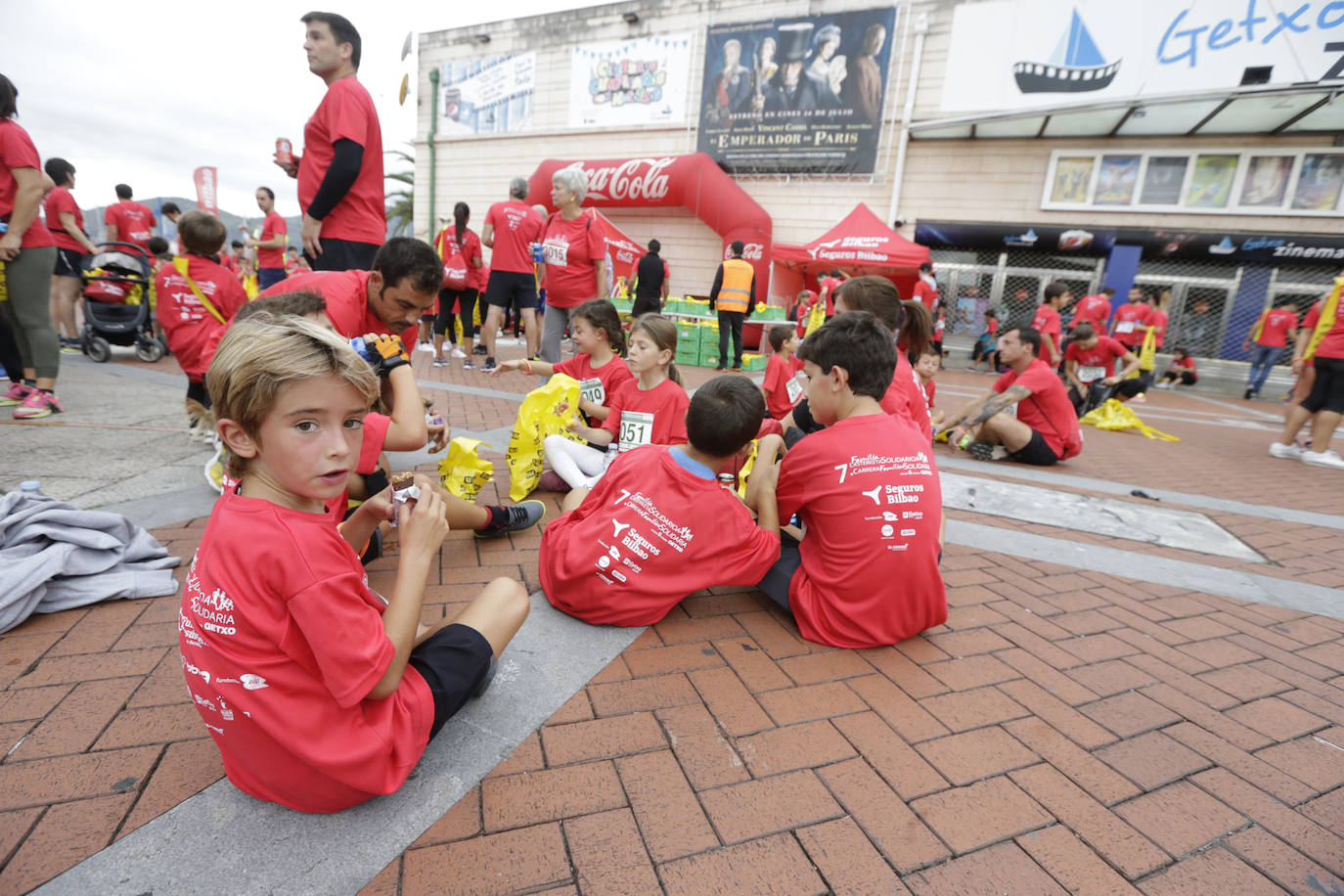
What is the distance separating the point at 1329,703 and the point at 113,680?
3.70 meters

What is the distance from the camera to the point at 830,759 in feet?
5.19

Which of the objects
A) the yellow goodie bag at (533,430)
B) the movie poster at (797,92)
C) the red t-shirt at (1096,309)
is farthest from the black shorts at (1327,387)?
the movie poster at (797,92)

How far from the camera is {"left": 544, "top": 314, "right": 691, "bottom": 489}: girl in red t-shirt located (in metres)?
3.22

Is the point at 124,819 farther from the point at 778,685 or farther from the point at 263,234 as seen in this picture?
the point at 263,234

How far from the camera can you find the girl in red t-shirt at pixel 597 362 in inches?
141

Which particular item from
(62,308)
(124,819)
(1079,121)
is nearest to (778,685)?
(124,819)

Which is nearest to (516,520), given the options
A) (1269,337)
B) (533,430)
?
(533,430)

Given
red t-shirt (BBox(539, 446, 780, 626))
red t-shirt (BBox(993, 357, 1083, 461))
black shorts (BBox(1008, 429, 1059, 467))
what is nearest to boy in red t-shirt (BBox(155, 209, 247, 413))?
red t-shirt (BBox(539, 446, 780, 626))

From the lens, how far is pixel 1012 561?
298 centimetres

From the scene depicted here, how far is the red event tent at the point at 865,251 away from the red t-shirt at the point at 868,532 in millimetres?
9032

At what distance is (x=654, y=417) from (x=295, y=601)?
236cm

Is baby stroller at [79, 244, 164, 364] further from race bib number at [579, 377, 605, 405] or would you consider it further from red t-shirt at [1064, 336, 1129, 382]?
red t-shirt at [1064, 336, 1129, 382]

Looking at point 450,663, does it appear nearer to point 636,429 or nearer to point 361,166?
point 636,429

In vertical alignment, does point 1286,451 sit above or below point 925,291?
below
